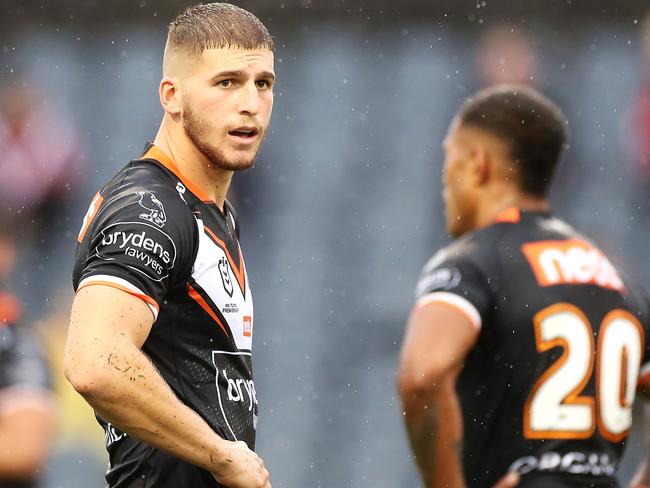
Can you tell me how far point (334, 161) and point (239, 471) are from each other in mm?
7444

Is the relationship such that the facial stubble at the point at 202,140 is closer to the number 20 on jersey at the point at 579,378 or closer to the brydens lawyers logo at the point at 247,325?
the brydens lawyers logo at the point at 247,325

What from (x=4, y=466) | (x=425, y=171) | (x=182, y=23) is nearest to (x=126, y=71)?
(x=425, y=171)

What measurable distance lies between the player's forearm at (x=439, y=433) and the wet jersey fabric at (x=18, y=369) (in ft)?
5.91

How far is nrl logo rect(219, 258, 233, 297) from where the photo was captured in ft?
9.78

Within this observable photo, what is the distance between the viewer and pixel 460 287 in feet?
13.8

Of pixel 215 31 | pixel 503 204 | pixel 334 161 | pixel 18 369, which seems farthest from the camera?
pixel 334 161

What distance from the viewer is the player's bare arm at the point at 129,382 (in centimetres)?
250

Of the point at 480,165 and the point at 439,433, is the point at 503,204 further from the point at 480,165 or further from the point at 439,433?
the point at 439,433

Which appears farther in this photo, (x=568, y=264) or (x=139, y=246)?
(x=568, y=264)

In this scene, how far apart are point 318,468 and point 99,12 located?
4476mm

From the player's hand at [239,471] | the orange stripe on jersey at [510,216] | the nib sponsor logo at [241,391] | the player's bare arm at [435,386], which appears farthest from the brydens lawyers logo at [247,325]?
the orange stripe on jersey at [510,216]

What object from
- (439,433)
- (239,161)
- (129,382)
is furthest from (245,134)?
(439,433)

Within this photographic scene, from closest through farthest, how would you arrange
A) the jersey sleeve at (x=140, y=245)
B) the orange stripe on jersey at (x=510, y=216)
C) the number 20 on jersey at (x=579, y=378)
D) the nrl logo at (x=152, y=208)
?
the jersey sleeve at (x=140, y=245), the nrl logo at (x=152, y=208), the number 20 on jersey at (x=579, y=378), the orange stripe on jersey at (x=510, y=216)

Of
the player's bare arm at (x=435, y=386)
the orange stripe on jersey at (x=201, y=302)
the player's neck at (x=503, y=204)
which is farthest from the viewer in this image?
the player's neck at (x=503, y=204)
